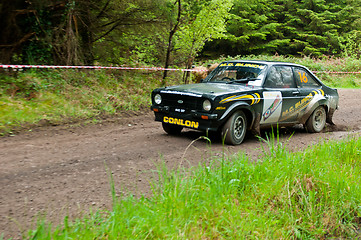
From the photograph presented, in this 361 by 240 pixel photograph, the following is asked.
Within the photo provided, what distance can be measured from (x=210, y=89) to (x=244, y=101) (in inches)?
27.6

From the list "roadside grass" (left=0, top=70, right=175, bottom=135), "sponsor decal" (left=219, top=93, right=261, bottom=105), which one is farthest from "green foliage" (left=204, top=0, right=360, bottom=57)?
"sponsor decal" (left=219, top=93, right=261, bottom=105)

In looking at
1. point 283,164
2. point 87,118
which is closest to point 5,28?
point 87,118

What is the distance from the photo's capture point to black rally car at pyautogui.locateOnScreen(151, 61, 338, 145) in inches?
253

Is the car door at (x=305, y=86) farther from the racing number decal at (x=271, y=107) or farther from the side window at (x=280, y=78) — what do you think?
the racing number decal at (x=271, y=107)

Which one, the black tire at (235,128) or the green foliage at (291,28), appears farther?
the green foliage at (291,28)

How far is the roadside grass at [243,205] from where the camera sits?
127 inches

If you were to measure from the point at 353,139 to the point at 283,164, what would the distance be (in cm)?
232

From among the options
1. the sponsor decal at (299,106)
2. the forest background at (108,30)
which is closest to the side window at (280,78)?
the sponsor decal at (299,106)

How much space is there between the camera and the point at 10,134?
7.26 metres

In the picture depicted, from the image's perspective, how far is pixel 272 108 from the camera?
729cm

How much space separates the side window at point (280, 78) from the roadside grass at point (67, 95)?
4521 millimetres

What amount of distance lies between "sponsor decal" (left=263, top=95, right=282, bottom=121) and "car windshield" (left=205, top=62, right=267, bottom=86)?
546mm

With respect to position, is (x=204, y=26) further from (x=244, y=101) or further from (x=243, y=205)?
(x=243, y=205)

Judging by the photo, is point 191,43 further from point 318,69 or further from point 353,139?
point 318,69
